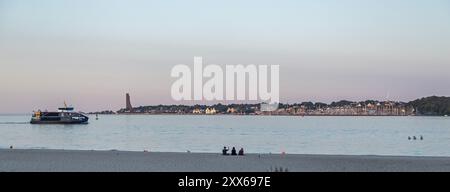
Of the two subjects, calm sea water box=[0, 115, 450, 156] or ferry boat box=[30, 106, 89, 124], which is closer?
calm sea water box=[0, 115, 450, 156]

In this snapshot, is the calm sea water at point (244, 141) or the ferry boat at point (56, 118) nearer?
the calm sea water at point (244, 141)

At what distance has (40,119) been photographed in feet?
400

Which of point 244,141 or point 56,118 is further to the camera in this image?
point 56,118
